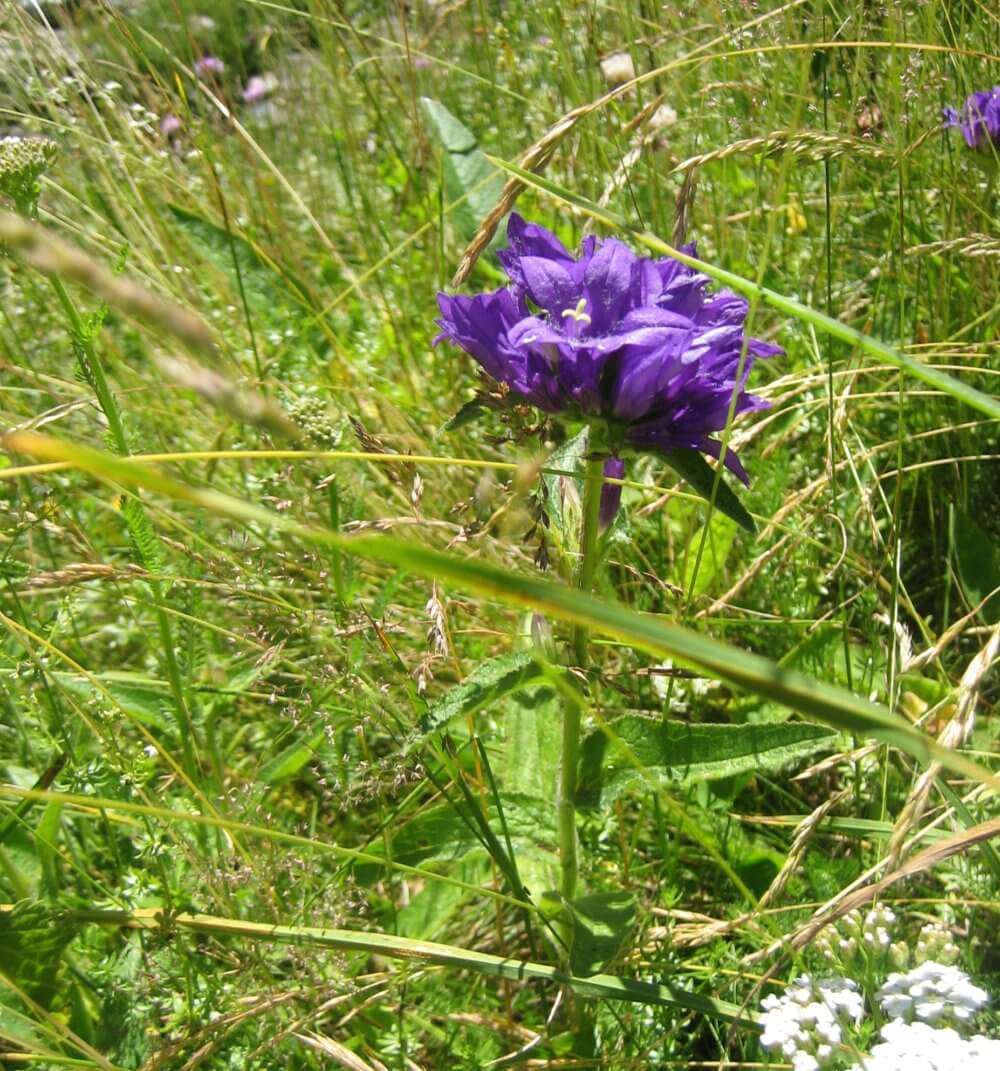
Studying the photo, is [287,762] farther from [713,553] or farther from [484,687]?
[713,553]

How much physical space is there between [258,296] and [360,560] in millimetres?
960

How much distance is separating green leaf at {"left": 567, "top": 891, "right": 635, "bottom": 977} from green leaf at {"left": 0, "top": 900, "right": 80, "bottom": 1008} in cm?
55

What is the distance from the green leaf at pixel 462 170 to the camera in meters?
2.34

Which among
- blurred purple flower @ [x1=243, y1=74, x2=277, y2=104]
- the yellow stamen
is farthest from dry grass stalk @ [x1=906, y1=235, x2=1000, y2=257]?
blurred purple flower @ [x1=243, y1=74, x2=277, y2=104]

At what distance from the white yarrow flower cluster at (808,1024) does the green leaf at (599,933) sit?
0.68ft

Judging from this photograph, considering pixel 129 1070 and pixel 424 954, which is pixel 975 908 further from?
pixel 129 1070

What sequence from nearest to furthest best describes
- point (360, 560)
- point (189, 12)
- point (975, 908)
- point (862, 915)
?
point (862, 915), point (975, 908), point (360, 560), point (189, 12)

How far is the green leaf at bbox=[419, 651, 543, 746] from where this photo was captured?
1.05m

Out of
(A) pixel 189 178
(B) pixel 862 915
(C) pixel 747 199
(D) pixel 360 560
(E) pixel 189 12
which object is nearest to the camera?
(B) pixel 862 915

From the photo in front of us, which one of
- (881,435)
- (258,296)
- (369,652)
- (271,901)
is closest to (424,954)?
(271,901)


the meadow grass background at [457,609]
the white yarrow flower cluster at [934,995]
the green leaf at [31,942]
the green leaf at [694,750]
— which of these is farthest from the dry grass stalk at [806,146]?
the green leaf at [31,942]

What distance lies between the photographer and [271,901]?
1.15 meters

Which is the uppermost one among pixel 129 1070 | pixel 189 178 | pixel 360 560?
pixel 189 178

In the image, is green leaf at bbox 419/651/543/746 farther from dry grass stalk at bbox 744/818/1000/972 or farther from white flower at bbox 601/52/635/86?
white flower at bbox 601/52/635/86
